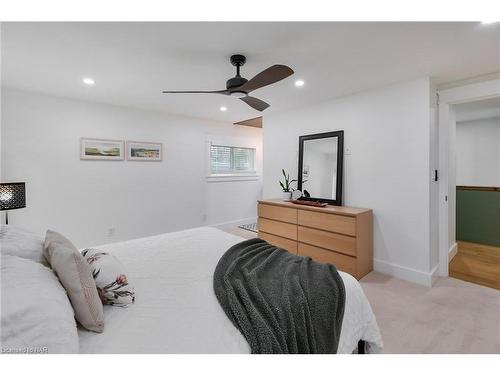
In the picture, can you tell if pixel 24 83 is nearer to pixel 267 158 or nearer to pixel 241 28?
pixel 241 28

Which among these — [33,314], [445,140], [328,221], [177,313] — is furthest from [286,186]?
[33,314]

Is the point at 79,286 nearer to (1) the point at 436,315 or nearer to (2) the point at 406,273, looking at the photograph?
(1) the point at 436,315

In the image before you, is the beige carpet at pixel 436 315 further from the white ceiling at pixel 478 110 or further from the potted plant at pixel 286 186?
the white ceiling at pixel 478 110

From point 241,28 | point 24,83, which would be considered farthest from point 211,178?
point 241,28

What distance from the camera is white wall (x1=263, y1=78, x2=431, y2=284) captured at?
104 inches

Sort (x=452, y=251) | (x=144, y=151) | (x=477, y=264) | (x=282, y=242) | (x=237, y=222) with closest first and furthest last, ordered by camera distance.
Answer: (x=477, y=264)
(x=452, y=251)
(x=282, y=242)
(x=144, y=151)
(x=237, y=222)

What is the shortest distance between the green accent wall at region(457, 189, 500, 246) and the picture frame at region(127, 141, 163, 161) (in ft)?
16.4

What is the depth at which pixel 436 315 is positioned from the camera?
206 centimetres

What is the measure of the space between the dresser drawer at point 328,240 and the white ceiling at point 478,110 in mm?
2442

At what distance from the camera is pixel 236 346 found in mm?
941

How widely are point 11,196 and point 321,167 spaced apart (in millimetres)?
3598

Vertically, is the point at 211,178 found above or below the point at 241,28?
below

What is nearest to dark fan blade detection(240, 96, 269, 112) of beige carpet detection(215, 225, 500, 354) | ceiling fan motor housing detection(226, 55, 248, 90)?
ceiling fan motor housing detection(226, 55, 248, 90)

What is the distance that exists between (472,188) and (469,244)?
88 cm
